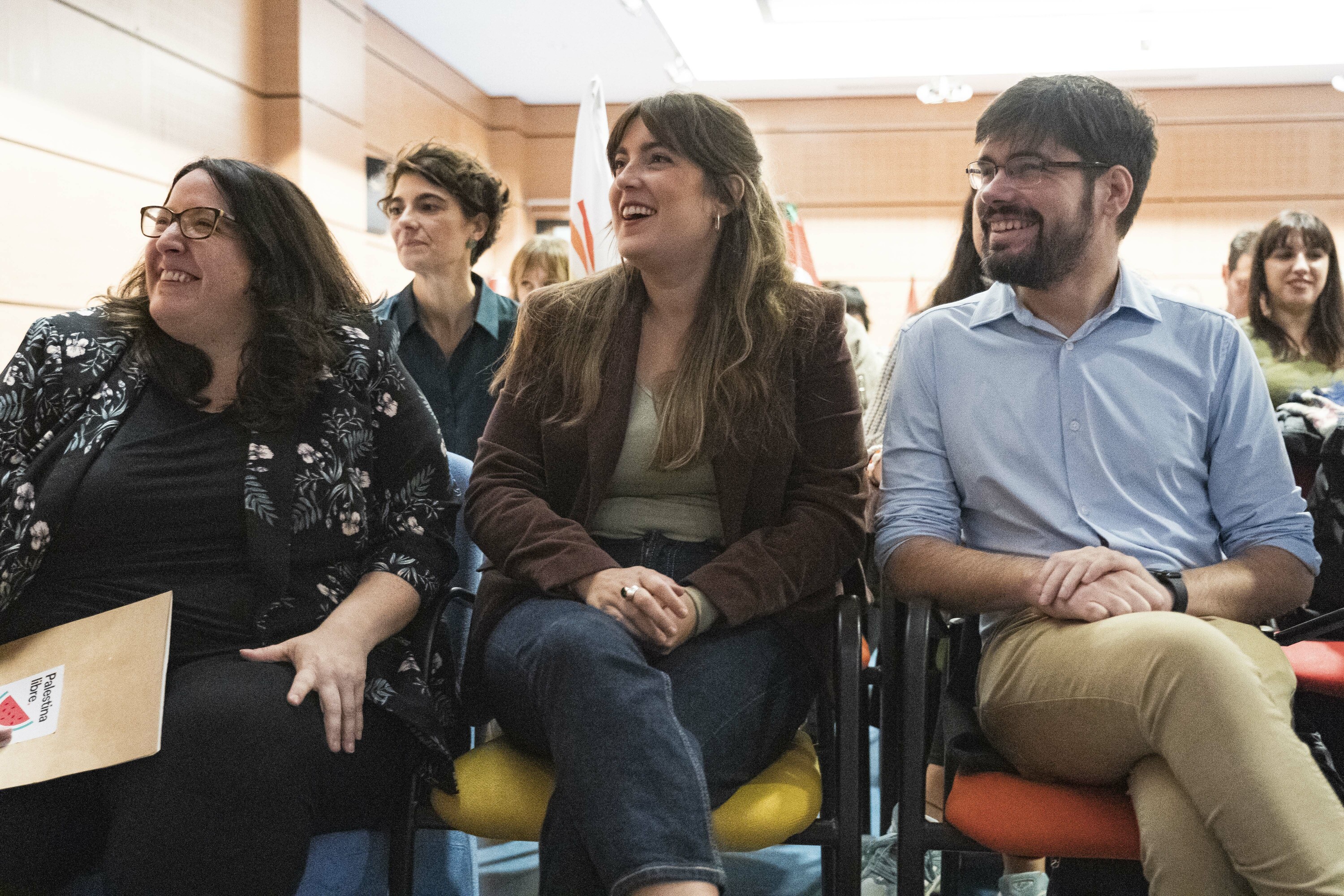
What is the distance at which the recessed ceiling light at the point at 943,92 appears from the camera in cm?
718

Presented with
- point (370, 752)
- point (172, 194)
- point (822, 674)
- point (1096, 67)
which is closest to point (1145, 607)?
point (822, 674)

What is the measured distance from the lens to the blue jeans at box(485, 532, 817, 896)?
126 centimetres

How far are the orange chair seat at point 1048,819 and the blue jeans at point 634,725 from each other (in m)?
0.28

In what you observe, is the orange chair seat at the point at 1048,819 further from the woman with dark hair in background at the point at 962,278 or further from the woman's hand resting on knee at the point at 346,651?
the woman with dark hair in background at the point at 962,278

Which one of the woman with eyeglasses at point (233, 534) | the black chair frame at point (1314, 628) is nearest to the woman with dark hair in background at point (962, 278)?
the black chair frame at point (1314, 628)

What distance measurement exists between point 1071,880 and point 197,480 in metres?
1.29

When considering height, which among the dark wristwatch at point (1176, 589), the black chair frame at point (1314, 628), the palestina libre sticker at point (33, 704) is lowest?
the palestina libre sticker at point (33, 704)

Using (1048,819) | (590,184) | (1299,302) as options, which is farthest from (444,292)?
(1299,302)

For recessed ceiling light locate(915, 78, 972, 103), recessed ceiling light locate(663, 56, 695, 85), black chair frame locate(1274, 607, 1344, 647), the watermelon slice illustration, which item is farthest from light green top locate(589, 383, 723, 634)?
recessed ceiling light locate(663, 56, 695, 85)

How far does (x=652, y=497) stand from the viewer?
1799 mm

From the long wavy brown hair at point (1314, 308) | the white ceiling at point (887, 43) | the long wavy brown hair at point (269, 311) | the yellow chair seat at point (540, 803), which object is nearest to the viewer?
the yellow chair seat at point (540, 803)

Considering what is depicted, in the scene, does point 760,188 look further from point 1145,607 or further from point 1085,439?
point 1145,607

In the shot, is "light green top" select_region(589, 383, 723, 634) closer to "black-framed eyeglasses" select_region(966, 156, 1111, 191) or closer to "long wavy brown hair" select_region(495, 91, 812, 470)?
"long wavy brown hair" select_region(495, 91, 812, 470)

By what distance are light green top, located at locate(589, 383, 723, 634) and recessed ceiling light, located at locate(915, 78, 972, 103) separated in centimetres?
607
